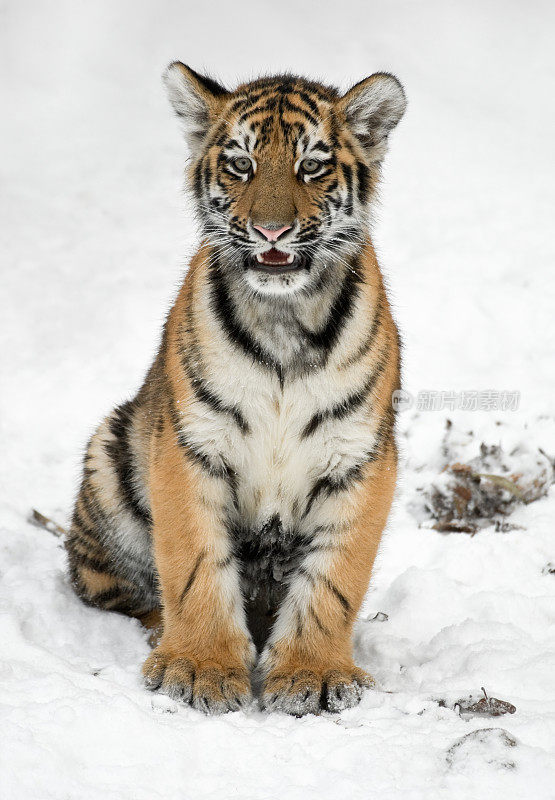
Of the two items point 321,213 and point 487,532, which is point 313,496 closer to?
point 321,213

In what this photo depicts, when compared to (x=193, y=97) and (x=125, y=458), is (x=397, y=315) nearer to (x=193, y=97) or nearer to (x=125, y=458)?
(x=125, y=458)

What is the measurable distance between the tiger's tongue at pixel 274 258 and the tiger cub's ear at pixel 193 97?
26.0 inches

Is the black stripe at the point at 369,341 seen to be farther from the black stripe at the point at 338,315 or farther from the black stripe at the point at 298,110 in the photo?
the black stripe at the point at 298,110

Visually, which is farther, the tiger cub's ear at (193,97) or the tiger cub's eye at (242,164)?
the tiger cub's ear at (193,97)

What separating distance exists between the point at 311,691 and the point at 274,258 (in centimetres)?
139

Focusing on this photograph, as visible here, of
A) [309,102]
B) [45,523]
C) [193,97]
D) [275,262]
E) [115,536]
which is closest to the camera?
[275,262]

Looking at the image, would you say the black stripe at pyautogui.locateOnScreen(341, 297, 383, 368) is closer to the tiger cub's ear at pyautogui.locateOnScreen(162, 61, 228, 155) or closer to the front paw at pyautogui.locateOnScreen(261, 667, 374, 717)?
the tiger cub's ear at pyautogui.locateOnScreen(162, 61, 228, 155)

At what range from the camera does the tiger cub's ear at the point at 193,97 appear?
342 cm

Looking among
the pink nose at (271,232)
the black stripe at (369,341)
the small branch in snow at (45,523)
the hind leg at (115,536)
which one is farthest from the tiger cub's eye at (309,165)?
the small branch in snow at (45,523)

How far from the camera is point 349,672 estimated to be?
3.19 m

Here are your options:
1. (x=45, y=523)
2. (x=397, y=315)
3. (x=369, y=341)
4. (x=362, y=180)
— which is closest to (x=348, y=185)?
(x=362, y=180)

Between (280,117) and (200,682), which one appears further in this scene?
(280,117)

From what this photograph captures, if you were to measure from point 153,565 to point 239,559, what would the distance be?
54 centimetres

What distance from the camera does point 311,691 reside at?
3043 mm
